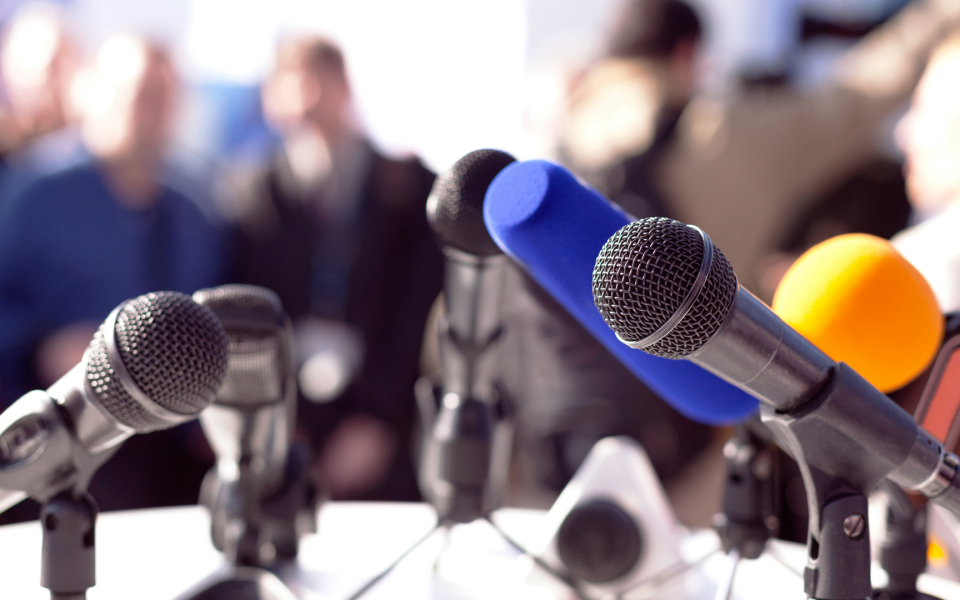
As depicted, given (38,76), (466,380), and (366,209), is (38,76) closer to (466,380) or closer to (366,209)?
(366,209)

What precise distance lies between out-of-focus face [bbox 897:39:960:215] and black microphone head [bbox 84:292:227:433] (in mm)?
1060

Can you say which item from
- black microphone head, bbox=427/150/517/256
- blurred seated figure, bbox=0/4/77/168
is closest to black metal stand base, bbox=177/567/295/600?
black microphone head, bbox=427/150/517/256

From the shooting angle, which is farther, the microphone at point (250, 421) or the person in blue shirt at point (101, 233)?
the person in blue shirt at point (101, 233)

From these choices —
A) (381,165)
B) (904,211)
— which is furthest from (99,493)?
(904,211)

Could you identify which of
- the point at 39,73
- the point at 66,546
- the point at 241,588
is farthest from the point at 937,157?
the point at 39,73

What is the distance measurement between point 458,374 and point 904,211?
1.46 m

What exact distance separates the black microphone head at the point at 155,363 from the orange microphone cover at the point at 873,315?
0.52 metres

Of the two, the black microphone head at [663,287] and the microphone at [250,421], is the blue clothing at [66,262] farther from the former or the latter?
the black microphone head at [663,287]

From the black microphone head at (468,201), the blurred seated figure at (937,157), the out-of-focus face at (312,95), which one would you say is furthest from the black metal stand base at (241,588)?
the out-of-focus face at (312,95)

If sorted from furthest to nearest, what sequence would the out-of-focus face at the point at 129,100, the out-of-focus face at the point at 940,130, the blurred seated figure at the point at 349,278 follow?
the blurred seated figure at the point at 349,278 < the out-of-focus face at the point at 129,100 < the out-of-focus face at the point at 940,130

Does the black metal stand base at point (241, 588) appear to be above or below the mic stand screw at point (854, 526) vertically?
below

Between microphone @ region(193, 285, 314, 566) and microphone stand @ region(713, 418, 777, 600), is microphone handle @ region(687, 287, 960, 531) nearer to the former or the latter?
microphone stand @ region(713, 418, 777, 600)

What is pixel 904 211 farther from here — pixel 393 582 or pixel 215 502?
pixel 215 502

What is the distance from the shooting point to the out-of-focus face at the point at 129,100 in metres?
2.15
